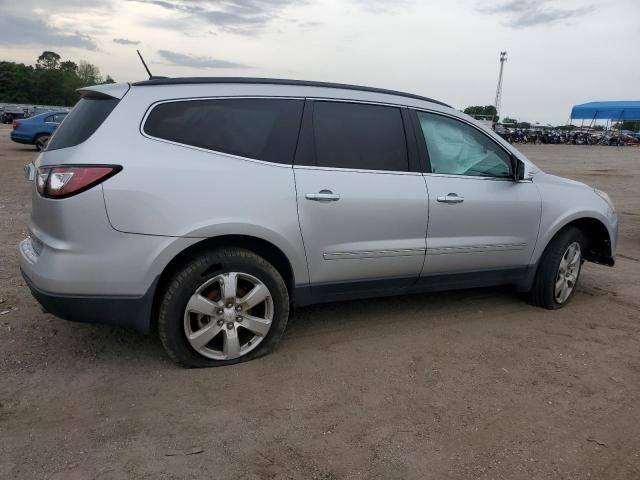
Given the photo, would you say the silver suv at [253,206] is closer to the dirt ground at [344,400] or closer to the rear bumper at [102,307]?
the rear bumper at [102,307]

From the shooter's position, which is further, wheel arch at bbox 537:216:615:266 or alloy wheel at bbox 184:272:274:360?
wheel arch at bbox 537:216:615:266

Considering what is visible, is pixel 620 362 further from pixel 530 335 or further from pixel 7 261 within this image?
pixel 7 261

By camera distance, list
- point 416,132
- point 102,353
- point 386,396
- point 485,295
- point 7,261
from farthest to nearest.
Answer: point 7,261
point 485,295
point 416,132
point 102,353
point 386,396

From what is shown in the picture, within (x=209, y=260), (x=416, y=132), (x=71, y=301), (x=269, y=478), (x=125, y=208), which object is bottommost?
(x=269, y=478)

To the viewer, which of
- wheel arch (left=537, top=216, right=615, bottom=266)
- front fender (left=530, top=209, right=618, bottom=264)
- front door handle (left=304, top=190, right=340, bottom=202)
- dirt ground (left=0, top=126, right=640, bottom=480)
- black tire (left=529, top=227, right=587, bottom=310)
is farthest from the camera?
wheel arch (left=537, top=216, right=615, bottom=266)

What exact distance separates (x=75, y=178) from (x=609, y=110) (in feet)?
203

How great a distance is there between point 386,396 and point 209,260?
1293 millimetres

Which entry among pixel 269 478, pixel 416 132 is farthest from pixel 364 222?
pixel 269 478

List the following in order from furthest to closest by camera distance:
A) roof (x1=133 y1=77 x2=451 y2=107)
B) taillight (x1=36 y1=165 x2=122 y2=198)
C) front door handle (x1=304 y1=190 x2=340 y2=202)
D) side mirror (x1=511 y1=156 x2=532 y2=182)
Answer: side mirror (x1=511 y1=156 x2=532 y2=182)
front door handle (x1=304 y1=190 x2=340 y2=202)
roof (x1=133 y1=77 x2=451 y2=107)
taillight (x1=36 y1=165 x2=122 y2=198)

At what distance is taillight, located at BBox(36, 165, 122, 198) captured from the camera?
285 centimetres

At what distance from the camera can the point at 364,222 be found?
354 cm

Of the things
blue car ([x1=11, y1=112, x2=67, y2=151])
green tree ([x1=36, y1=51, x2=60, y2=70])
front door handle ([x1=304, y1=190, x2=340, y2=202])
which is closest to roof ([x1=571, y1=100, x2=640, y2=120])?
blue car ([x1=11, y1=112, x2=67, y2=151])

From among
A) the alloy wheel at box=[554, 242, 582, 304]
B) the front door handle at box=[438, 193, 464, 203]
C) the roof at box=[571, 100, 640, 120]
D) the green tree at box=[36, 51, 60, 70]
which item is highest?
the green tree at box=[36, 51, 60, 70]

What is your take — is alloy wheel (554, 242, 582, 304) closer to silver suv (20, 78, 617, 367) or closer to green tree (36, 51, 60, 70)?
silver suv (20, 78, 617, 367)
